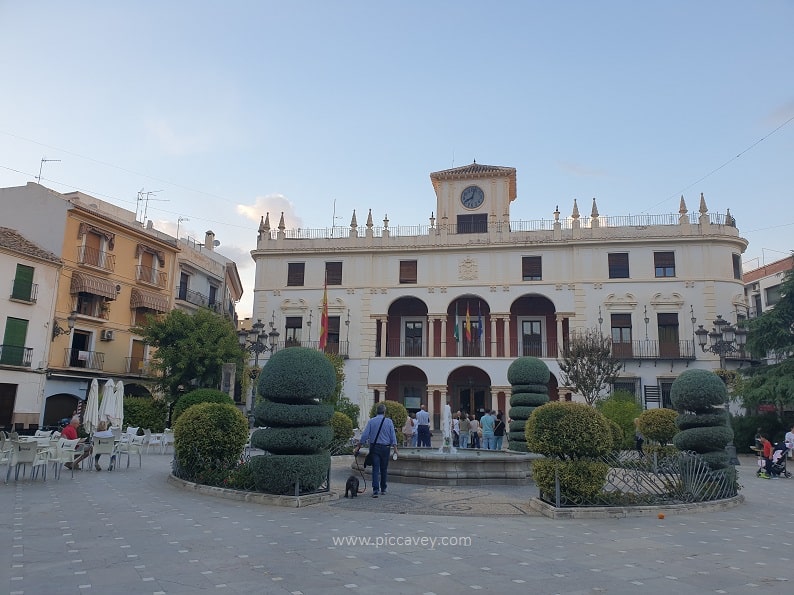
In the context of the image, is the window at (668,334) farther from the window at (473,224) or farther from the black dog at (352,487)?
the black dog at (352,487)

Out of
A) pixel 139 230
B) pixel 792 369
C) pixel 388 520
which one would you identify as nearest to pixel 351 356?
pixel 139 230

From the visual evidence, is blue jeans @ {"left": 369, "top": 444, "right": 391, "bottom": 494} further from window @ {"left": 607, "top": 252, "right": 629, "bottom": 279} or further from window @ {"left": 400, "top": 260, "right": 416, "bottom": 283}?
window @ {"left": 607, "top": 252, "right": 629, "bottom": 279}

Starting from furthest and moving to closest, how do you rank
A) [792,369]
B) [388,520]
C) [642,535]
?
1. [792,369]
2. [388,520]
3. [642,535]

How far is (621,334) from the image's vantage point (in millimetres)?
31750

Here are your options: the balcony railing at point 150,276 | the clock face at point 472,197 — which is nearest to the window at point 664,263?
the clock face at point 472,197

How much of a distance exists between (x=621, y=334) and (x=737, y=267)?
24.1ft

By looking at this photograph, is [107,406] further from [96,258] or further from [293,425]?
[96,258]

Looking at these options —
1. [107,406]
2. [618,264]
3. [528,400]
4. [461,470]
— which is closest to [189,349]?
[107,406]

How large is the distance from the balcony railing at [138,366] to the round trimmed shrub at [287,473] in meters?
23.3

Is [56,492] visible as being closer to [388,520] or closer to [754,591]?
[388,520]

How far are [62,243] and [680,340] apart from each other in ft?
101

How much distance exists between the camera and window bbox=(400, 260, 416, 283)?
113 ft

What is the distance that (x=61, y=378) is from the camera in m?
27.6

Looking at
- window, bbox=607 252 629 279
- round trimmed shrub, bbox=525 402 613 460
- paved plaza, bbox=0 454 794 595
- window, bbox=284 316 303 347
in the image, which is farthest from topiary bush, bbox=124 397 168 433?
window, bbox=607 252 629 279
